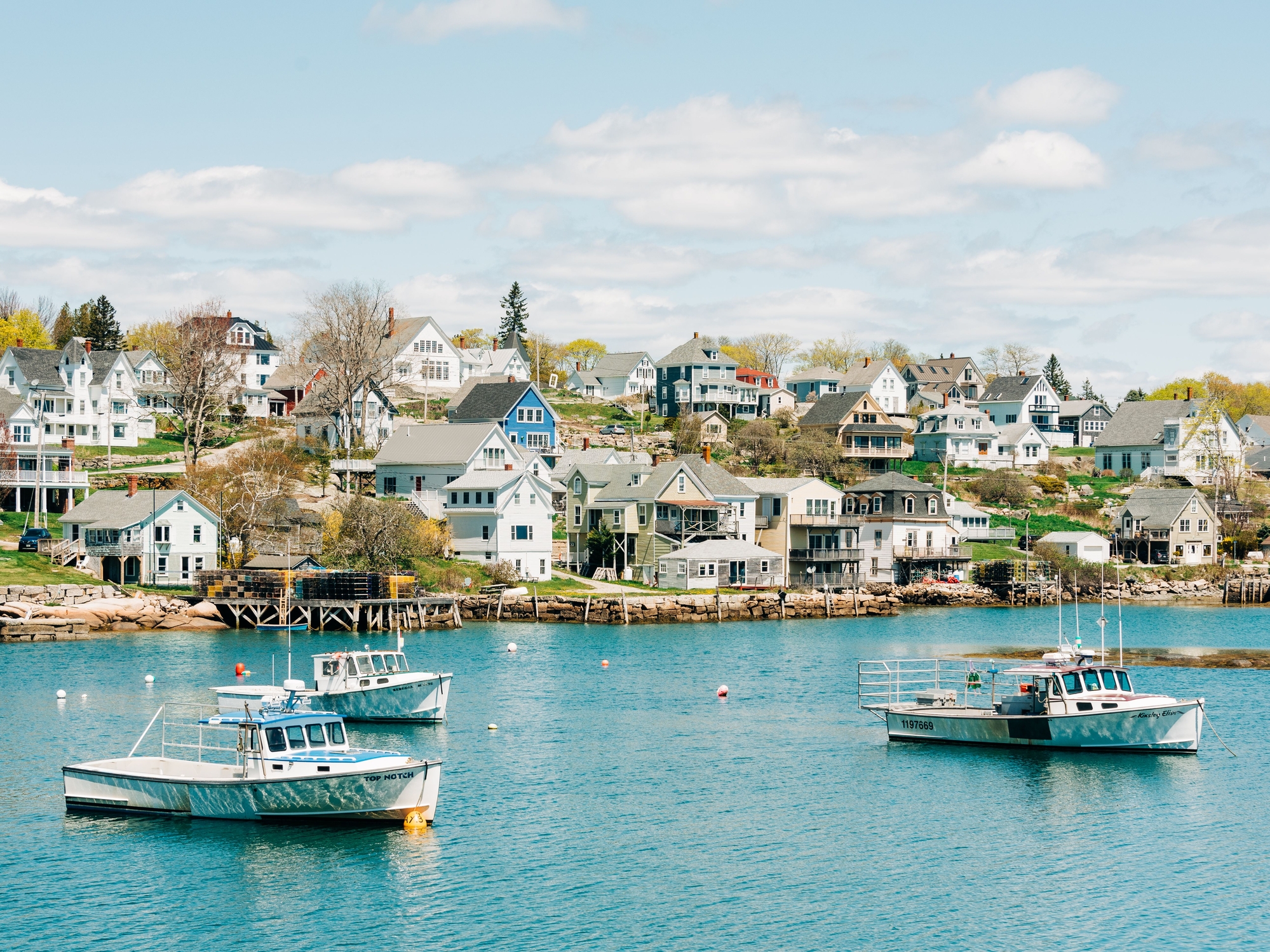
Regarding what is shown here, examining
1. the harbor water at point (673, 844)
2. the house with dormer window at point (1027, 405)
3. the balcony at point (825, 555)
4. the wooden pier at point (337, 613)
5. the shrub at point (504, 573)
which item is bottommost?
the harbor water at point (673, 844)

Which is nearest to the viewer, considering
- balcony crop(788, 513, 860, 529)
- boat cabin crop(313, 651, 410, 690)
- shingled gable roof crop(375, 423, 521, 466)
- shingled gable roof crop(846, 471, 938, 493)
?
boat cabin crop(313, 651, 410, 690)

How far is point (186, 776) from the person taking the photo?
128 feet

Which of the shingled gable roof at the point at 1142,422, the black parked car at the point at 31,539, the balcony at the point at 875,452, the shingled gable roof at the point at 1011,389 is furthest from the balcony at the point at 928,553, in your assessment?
the black parked car at the point at 31,539

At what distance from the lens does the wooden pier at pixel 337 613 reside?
86.1 meters

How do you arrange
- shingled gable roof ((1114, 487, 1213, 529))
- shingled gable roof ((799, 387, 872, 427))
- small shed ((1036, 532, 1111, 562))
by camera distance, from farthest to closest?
shingled gable roof ((799, 387, 872, 427)), shingled gable roof ((1114, 487, 1213, 529)), small shed ((1036, 532, 1111, 562))

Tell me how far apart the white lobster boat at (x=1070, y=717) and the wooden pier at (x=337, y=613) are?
4326 centimetres

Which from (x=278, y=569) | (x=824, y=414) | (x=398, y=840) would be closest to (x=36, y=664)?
(x=278, y=569)

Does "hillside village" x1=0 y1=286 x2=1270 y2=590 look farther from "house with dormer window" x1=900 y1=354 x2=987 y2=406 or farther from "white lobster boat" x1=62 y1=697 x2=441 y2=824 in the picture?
"white lobster boat" x1=62 y1=697 x2=441 y2=824

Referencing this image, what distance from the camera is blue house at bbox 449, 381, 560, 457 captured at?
128 m

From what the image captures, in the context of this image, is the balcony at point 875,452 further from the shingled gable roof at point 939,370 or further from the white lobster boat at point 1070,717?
the white lobster boat at point 1070,717

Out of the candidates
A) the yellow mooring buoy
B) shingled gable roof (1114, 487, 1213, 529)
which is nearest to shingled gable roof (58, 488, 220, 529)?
the yellow mooring buoy

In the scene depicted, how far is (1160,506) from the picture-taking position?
126 m

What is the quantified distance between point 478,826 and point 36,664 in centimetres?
3944

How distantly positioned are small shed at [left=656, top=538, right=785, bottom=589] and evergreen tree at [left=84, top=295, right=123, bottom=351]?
86.5m
